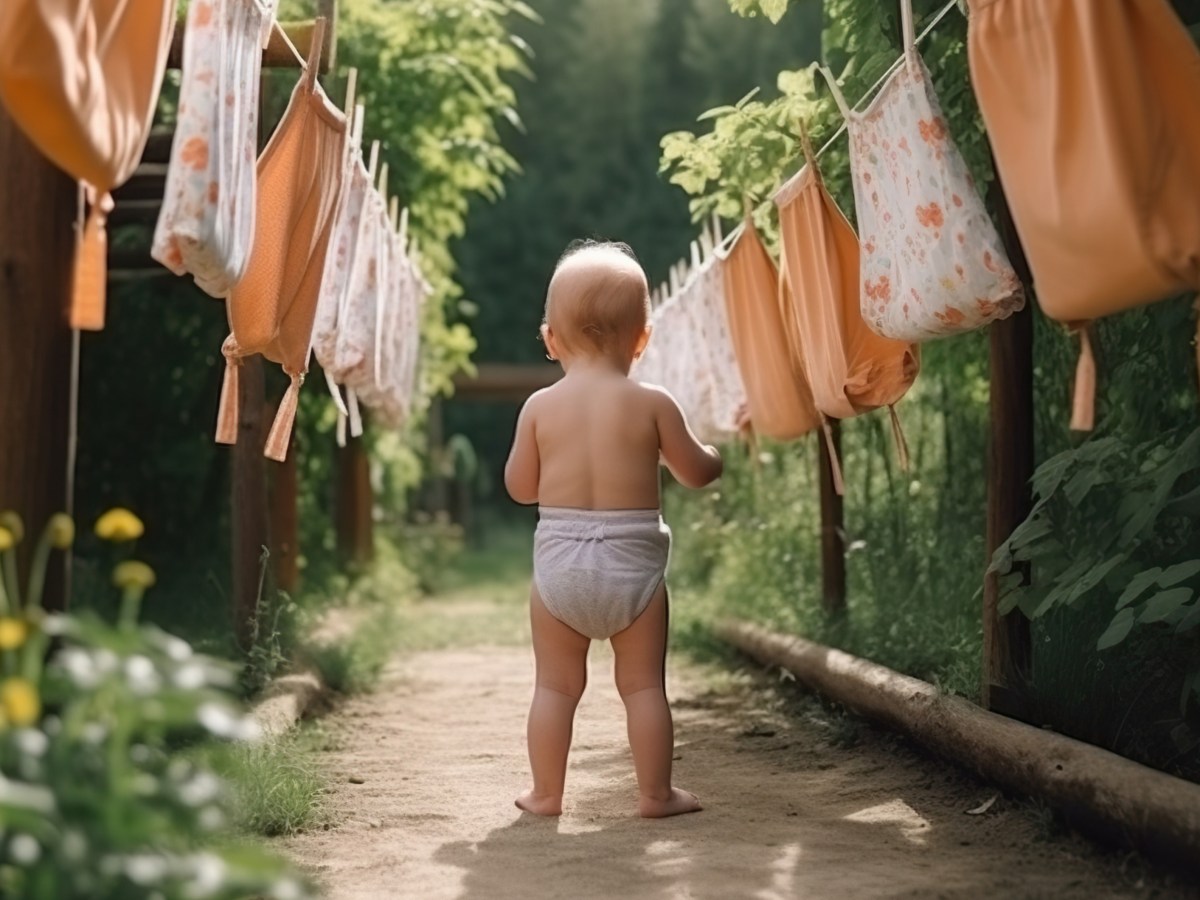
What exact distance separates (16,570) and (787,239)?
3.01m

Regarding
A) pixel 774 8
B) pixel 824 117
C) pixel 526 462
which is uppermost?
pixel 774 8

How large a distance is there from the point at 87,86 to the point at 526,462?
166 cm

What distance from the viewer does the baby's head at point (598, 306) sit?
3988mm

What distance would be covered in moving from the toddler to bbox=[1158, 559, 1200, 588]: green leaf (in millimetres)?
1116

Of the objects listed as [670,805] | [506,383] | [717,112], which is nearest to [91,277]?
[670,805]

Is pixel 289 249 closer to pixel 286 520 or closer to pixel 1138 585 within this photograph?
pixel 1138 585

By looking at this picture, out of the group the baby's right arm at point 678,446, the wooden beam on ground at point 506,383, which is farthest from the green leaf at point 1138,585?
the wooden beam on ground at point 506,383

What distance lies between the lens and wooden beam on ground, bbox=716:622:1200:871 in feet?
9.68

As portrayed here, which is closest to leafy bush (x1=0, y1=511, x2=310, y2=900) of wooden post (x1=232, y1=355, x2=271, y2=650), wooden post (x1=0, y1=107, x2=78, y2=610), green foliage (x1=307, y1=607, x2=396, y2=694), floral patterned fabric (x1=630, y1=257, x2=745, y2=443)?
wooden post (x1=0, y1=107, x2=78, y2=610)

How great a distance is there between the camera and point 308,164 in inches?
184

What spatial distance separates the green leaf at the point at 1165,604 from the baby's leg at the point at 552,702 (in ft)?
4.24

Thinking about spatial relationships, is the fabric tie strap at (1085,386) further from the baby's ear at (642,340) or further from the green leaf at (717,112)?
the green leaf at (717,112)

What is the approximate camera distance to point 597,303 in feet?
13.1

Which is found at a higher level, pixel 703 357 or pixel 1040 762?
pixel 703 357
